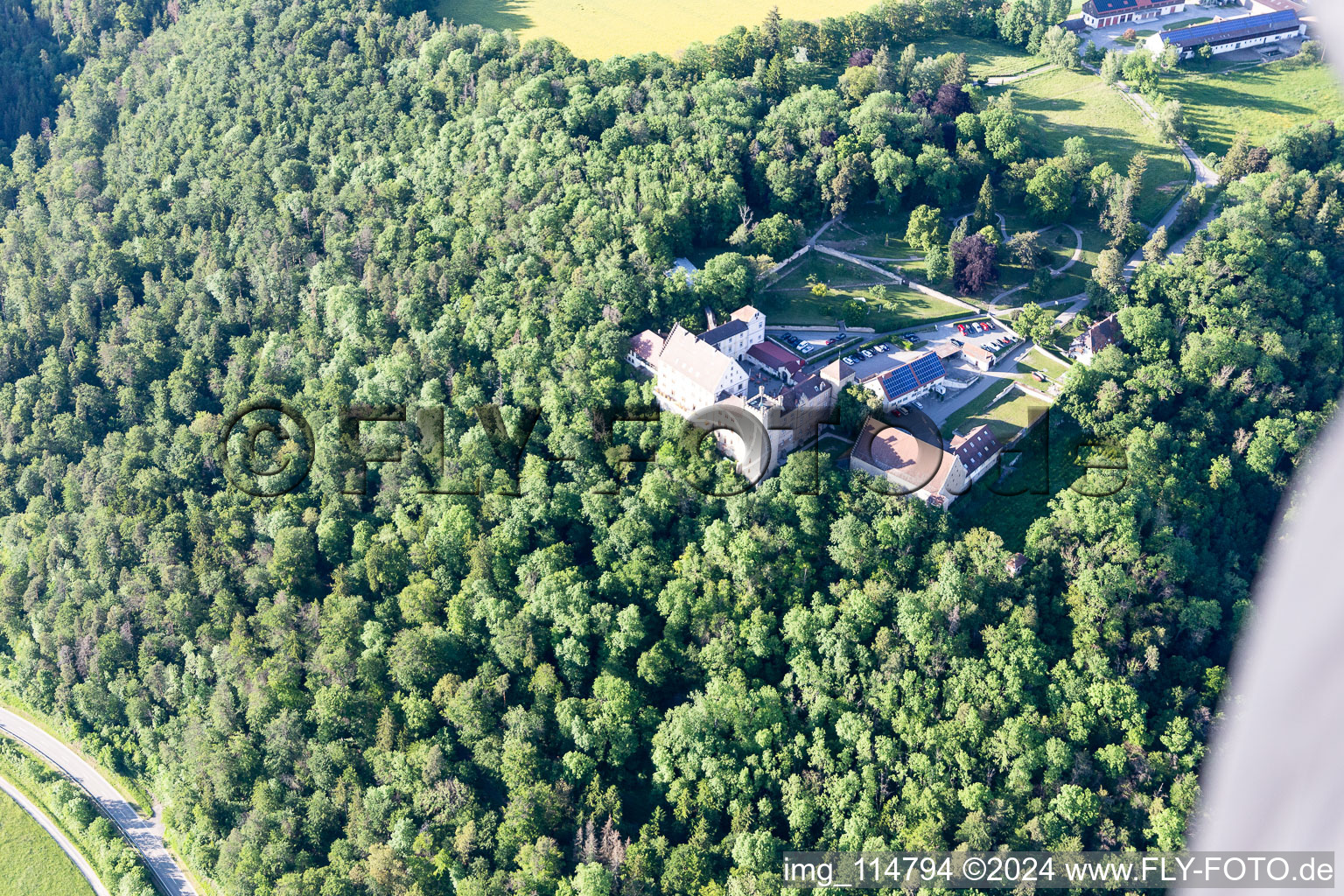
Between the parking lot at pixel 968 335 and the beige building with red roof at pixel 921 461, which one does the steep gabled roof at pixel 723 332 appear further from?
the parking lot at pixel 968 335

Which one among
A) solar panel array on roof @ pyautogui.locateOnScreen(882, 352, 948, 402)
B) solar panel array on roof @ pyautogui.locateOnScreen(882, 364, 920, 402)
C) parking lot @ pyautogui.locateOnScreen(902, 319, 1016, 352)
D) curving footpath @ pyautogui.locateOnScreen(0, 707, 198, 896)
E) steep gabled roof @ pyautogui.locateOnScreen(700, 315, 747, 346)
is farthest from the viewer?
parking lot @ pyautogui.locateOnScreen(902, 319, 1016, 352)

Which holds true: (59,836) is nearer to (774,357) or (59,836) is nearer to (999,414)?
(774,357)

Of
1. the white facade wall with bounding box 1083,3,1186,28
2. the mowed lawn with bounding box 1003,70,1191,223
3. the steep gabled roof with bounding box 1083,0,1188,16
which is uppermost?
the steep gabled roof with bounding box 1083,0,1188,16

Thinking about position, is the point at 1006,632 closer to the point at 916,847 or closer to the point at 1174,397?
the point at 916,847

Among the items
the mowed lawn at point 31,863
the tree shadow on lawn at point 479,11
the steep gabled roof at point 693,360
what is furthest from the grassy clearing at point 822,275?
the mowed lawn at point 31,863

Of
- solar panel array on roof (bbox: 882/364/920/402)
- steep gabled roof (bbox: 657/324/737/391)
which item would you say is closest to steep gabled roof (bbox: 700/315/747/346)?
steep gabled roof (bbox: 657/324/737/391)

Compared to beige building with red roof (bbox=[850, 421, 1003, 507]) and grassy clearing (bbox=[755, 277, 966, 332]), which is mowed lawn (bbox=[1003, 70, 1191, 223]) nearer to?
grassy clearing (bbox=[755, 277, 966, 332])
